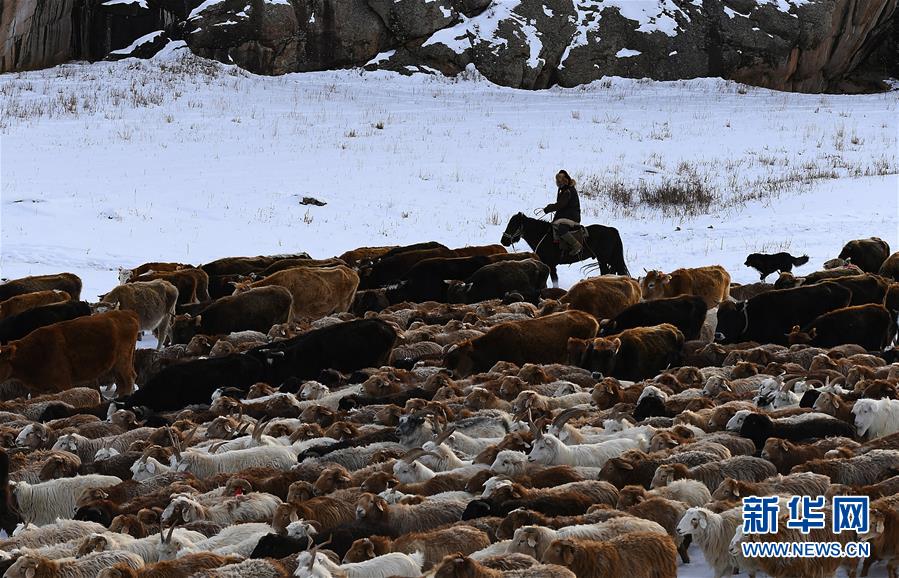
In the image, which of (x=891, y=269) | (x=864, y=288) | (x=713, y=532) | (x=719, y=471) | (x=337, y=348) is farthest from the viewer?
(x=891, y=269)

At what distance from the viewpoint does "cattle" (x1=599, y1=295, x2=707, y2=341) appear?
1411cm

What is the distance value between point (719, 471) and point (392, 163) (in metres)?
21.3

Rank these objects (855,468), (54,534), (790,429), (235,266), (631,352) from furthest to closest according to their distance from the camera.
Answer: (235,266)
(631,352)
(790,429)
(855,468)
(54,534)

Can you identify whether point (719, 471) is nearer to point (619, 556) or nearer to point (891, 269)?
point (619, 556)

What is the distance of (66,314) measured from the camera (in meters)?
14.2

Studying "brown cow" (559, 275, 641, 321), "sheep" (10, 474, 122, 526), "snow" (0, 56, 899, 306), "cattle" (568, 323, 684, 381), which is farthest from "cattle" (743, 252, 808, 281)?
"sheep" (10, 474, 122, 526)

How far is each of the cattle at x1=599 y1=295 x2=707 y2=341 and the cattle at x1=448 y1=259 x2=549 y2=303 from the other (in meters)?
3.04

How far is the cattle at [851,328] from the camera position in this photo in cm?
1377

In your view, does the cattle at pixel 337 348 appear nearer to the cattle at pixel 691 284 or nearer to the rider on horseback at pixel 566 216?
the cattle at pixel 691 284

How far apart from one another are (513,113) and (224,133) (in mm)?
9787

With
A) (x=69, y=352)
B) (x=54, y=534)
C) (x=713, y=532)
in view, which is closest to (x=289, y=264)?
(x=69, y=352)

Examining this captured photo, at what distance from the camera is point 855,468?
7.90 m

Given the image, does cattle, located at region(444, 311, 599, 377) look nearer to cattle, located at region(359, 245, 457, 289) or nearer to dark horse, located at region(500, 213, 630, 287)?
cattle, located at region(359, 245, 457, 289)

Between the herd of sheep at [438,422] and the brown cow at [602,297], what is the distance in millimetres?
39
